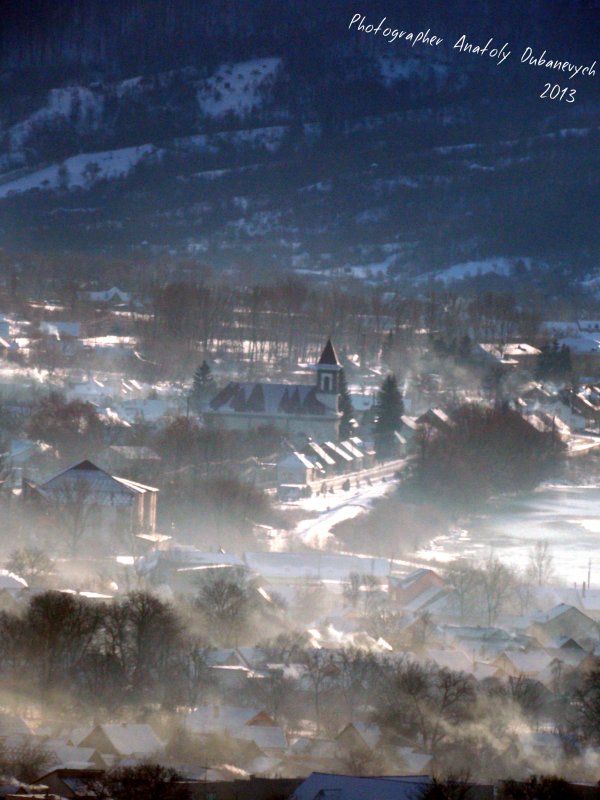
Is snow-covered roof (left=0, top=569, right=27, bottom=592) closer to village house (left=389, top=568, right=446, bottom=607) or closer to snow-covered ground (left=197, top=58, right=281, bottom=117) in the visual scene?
village house (left=389, top=568, right=446, bottom=607)

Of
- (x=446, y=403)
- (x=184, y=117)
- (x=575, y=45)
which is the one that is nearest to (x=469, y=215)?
(x=184, y=117)

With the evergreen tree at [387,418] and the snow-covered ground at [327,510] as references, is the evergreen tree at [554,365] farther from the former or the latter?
the snow-covered ground at [327,510]

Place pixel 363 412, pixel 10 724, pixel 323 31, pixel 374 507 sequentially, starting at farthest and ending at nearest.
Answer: pixel 323 31
pixel 363 412
pixel 374 507
pixel 10 724

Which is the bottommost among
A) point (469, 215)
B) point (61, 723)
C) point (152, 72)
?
point (61, 723)

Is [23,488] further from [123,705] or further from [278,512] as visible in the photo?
[123,705]

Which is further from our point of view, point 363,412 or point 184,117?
point 184,117

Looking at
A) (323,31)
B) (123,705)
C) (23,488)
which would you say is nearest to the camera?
(123,705)

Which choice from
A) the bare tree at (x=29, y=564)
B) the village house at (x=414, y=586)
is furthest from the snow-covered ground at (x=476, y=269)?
the bare tree at (x=29, y=564)

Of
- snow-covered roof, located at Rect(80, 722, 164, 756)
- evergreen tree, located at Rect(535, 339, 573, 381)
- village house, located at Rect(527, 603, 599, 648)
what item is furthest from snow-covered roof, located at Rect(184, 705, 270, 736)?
evergreen tree, located at Rect(535, 339, 573, 381)
